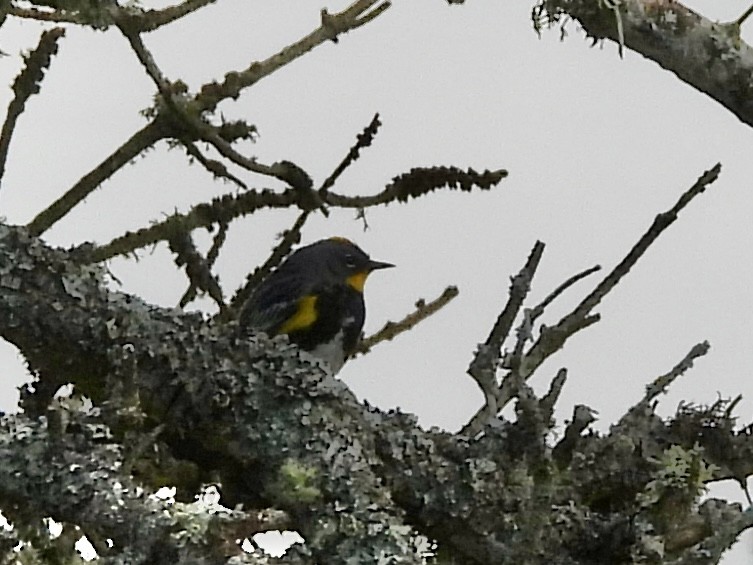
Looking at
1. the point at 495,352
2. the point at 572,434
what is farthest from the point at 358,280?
the point at 572,434

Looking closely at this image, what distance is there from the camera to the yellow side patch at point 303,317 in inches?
66.1

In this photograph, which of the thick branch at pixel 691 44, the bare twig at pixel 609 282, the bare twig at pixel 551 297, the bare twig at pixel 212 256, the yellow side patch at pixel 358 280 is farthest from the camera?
the yellow side patch at pixel 358 280

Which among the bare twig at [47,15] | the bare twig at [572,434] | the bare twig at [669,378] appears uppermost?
the bare twig at [47,15]

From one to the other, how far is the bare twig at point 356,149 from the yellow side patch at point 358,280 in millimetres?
681

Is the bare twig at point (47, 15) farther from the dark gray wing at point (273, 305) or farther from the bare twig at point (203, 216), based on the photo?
the dark gray wing at point (273, 305)

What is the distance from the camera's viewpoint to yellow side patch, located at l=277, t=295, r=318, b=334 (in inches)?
66.1

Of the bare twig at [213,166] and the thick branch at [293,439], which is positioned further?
the bare twig at [213,166]

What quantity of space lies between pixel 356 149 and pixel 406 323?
0.32m

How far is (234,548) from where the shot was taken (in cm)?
62

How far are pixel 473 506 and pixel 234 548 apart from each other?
0.23 m

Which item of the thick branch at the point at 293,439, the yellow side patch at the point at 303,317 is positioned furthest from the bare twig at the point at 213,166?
the thick branch at the point at 293,439

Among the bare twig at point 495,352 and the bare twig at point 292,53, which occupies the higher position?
the bare twig at point 292,53

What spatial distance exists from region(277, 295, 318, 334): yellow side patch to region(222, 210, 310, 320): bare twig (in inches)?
11.5

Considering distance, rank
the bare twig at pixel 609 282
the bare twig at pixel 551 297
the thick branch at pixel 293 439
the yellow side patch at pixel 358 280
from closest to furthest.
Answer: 1. the thick branch at pixel 293 439
2. the bare twig at pixel 551 297
3. the bare twig at pixel 609 282
4. the yellow side patch at pixel 358 280
